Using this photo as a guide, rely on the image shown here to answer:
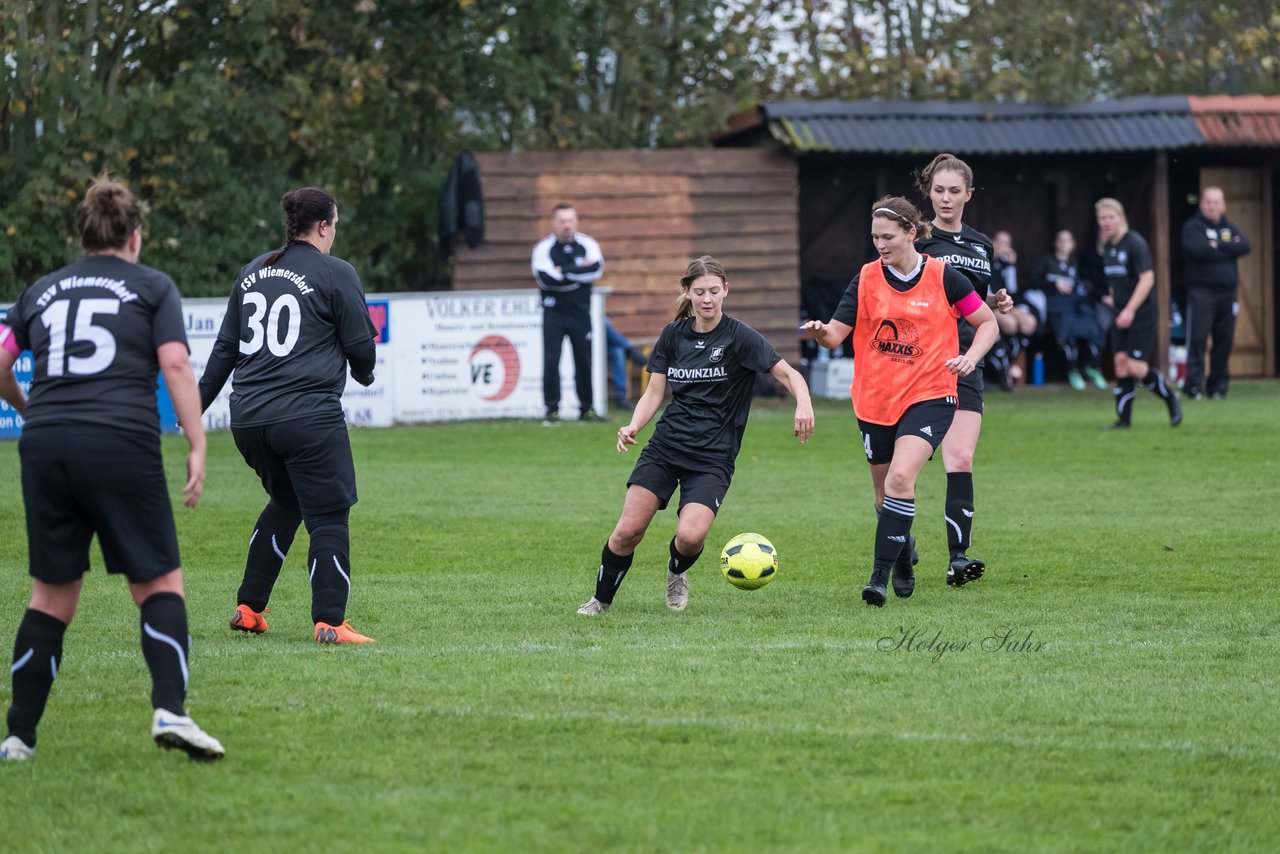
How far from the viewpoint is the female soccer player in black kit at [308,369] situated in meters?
6.99

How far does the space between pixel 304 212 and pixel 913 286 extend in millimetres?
2811

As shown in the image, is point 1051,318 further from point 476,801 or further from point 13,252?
point 476,801

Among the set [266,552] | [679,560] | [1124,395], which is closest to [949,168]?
[679,560]

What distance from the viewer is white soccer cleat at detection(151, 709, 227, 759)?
4992 mm

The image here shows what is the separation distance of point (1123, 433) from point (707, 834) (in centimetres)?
1298

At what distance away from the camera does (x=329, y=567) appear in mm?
7090

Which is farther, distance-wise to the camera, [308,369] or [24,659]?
[308,369]

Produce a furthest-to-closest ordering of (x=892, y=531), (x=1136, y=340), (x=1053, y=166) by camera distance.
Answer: (x=1053, y=166) < (x=1136, y=340) < (x=892, y=531)

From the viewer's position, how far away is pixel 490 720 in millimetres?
5605

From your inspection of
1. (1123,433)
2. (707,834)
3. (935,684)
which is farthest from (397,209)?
(707,834)

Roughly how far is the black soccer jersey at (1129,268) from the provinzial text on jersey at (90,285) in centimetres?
1251

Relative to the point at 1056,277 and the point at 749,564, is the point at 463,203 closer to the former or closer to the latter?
the point at 1056,277

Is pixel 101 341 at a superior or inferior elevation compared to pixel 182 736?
superior

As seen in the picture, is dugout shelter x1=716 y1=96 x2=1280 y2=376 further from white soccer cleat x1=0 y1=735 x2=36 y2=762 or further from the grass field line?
white soccer cleat x1=0 y1=735 x2=36 y2=762
